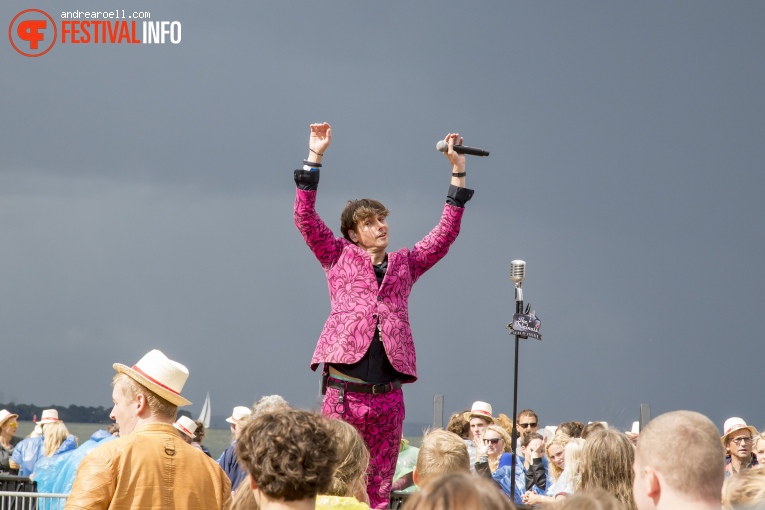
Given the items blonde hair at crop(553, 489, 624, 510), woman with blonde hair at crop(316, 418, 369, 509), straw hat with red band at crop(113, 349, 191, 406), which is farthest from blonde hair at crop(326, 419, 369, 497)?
blonde hair at crop(553, 489, 624, 510)

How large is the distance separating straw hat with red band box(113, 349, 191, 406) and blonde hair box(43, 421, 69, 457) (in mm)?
6780

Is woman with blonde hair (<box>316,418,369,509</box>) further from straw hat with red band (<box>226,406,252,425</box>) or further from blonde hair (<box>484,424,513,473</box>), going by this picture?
straw hat with red band (<box>226,406,252,425</box>)

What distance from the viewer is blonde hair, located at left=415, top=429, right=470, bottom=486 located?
5.54m

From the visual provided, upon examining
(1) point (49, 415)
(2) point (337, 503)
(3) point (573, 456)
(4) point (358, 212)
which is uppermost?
(4) point (358, 212)

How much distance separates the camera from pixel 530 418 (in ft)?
35.2

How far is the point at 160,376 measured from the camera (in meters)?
4.14

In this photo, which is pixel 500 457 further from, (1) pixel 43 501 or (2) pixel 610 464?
(2) pixel 610 464

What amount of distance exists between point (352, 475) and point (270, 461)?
96 cm

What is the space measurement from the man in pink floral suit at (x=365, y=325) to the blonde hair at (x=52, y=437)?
5994 millimetres

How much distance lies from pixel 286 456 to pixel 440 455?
2.57m

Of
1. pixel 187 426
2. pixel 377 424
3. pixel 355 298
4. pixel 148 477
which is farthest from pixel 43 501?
pixel 187 426

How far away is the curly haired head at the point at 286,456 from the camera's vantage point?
3.10 metres

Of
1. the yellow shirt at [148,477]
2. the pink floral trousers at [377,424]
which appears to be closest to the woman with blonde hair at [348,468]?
the yellow shirt at [148,477]

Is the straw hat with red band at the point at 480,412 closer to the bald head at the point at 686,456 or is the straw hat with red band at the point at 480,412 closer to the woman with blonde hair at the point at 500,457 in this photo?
the woman with blonde hair at the point at 500,457
